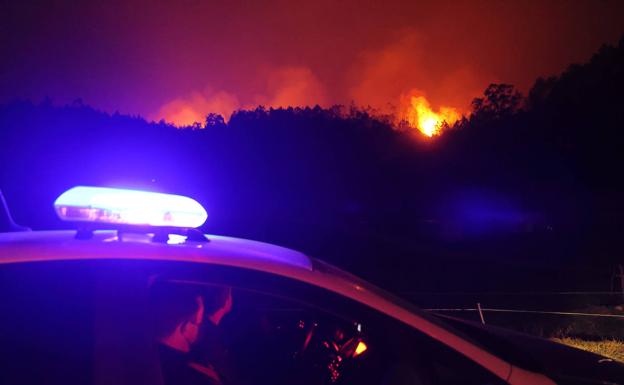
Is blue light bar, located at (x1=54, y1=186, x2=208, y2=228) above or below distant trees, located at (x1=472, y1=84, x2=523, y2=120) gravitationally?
below

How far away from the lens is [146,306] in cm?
170

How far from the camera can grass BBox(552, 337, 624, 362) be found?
5.00 metres

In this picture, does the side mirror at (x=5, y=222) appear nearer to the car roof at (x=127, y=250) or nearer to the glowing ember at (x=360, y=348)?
the car roof at (x=127, y=250)

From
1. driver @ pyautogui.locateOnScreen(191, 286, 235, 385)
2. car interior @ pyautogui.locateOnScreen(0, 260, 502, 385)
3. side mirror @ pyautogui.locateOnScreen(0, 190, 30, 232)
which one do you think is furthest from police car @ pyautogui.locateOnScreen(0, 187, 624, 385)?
side mirror @ pyautogui.locateOnScreen(0, 190, 30, 232)

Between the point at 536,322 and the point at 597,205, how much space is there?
18.3 metres

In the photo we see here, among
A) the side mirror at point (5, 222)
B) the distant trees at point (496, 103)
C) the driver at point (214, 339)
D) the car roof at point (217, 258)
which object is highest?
the distant trees at point (496, 103)

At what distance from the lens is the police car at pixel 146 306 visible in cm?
161

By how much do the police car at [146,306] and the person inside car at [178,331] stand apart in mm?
66

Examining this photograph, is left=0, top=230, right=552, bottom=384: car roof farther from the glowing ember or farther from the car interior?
the glowing ember

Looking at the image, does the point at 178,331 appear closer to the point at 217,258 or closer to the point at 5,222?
the point at 217,258

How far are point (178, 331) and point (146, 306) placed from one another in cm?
23

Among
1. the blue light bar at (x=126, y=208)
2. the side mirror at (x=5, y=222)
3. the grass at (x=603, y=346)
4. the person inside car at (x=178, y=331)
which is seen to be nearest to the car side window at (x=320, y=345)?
the person inside car at (x=178, y=331)

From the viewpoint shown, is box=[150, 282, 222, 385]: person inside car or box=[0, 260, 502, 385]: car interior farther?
box=[150, 282, 222, 385]: person inside car

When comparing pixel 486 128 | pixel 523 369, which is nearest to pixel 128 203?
pixel 523 369
